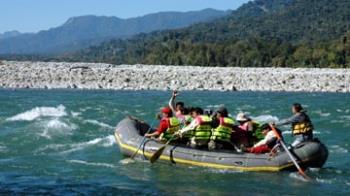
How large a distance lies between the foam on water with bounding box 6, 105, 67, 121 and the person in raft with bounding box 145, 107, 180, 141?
→ 8.73 meters

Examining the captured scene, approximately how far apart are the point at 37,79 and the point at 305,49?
37.3 metres

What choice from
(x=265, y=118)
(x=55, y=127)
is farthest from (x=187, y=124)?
(x=265, y=118)

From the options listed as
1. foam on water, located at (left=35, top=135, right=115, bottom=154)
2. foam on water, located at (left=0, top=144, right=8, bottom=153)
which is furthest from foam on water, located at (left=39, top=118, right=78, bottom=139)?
foam on water, located at (left=0, top=144, right=8, bottom=153)

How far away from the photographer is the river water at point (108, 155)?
13.5 meters

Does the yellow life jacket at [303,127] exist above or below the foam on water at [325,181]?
above

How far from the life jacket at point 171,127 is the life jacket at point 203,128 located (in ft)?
2.19

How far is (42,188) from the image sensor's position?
13.0 metres

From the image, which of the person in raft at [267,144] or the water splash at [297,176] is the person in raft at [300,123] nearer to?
the person in raft at [267,144]

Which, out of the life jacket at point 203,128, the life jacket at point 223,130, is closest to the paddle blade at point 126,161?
the life jacket at point 203,128

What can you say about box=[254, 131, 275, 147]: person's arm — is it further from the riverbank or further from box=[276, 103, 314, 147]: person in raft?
the riverbank

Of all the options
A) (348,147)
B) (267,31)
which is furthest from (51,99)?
(267,31)

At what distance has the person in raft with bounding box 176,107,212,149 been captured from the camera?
1600 centimetres

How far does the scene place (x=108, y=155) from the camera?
17.6m

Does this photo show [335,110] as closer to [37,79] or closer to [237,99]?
[237,99]
